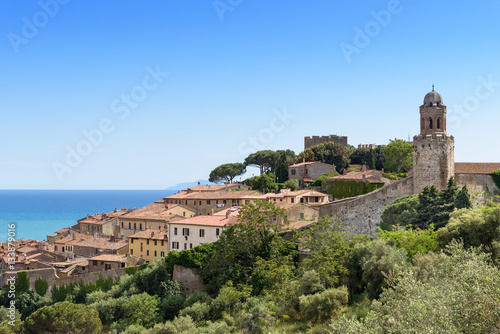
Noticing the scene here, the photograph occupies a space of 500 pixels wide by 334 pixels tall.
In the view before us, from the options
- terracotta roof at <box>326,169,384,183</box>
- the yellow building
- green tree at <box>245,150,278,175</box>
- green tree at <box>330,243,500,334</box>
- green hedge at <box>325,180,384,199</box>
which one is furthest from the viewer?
green tree at <box>245,150,278,175</box>

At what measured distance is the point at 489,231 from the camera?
845 inches

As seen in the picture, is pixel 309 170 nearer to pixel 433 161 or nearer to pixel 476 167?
pixel 476 167

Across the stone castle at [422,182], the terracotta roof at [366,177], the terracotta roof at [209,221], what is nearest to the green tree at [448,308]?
the stone castle at [422,182]

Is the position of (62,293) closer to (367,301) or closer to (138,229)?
(138,229)

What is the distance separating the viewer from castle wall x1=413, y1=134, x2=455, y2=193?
109ft

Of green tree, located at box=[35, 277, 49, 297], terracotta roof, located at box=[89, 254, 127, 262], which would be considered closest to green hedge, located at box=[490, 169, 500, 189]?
terracotta roof, located at box=[89, 254, 127, 262]

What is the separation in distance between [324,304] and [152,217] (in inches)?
1328

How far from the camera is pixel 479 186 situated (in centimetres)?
3288

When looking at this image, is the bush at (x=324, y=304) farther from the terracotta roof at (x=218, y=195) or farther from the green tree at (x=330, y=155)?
the green tree at (x=330, y=155)

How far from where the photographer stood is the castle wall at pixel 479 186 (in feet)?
106

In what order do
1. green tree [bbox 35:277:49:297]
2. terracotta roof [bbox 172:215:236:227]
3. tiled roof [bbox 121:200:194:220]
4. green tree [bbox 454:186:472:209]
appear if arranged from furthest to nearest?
tiled roof [bbox 121:200:194:220], terracotta roof [bbox 172:215:236:227], green tree [bbox 35:277:49:297], green tree [bbox 454:186:472:209]

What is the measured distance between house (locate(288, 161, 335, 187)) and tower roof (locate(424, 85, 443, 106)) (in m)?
24.5

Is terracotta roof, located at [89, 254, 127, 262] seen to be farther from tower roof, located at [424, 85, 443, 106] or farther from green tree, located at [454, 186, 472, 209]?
tower roof, located at [424, 85, 443, 106]

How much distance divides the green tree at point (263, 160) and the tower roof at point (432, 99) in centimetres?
3777
